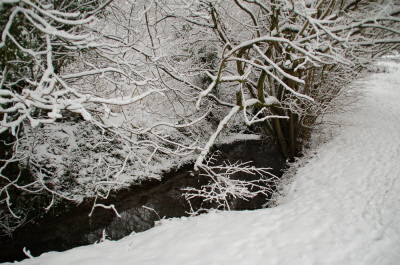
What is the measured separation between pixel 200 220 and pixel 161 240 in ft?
2.70

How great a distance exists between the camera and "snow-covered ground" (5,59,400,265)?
8.51 feet

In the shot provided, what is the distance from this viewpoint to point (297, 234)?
2.99 meters

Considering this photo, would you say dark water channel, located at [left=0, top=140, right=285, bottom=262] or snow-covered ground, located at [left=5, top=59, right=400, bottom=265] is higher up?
snow-covered ground, located at [left=5, top=59, right=400, bottom=265]

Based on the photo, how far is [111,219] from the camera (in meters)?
6.29

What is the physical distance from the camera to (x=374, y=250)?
2.56 meters

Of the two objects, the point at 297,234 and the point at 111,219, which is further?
the point at 111,219

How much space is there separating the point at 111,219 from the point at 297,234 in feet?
17.3

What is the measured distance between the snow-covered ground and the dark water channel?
125cm

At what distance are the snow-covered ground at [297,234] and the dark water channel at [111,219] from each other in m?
1.25

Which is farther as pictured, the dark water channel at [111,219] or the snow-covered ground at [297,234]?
the dark water channel at [111,219]

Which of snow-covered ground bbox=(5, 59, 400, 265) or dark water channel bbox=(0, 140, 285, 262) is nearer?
snow-covered ground bbox=(5, 59, 400, 265)

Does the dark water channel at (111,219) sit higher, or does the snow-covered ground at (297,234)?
the snow-covered ground at (297,234)

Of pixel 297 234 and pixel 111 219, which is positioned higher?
pixel 297 234

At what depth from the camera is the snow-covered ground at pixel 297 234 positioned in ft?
8.51
